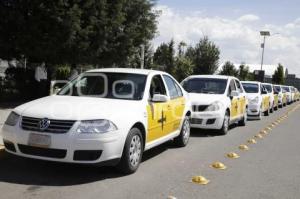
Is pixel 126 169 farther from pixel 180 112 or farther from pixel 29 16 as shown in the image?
pixel 29 16

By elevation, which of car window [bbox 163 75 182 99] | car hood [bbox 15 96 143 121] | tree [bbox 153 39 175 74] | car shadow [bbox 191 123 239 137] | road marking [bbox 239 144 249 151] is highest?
tree [bbox 153 39 175 74]

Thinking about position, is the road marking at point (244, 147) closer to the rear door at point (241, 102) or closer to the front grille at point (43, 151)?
the rear door at point (241, 102)

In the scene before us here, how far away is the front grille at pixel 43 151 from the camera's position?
259 inches

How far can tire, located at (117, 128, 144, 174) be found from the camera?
711cm

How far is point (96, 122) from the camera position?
668 cm

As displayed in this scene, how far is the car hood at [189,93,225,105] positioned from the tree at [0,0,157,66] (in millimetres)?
5090

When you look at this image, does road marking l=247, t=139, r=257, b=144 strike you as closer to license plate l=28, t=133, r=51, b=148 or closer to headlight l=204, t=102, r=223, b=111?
headlight l=204, t=102, r=223, b=111

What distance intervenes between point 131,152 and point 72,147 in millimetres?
1110

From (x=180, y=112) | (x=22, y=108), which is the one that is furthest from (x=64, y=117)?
(x=180, y=112)

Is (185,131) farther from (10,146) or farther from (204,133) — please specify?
(10,146)

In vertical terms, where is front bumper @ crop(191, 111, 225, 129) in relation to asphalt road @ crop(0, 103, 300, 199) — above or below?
above

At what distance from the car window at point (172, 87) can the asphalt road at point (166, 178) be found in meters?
1.15

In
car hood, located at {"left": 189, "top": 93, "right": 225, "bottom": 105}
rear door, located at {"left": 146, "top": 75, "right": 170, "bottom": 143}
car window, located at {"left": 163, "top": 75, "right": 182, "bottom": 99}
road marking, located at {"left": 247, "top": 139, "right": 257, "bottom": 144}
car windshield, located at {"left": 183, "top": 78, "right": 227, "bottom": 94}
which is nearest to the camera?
rear door, located at {"left": 146, "top": 75, "right": 170, "bottom": 143}

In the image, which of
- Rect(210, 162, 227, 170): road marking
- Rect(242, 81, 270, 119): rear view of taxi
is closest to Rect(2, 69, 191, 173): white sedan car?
Rect(210, 162, 227, 170): road marking
